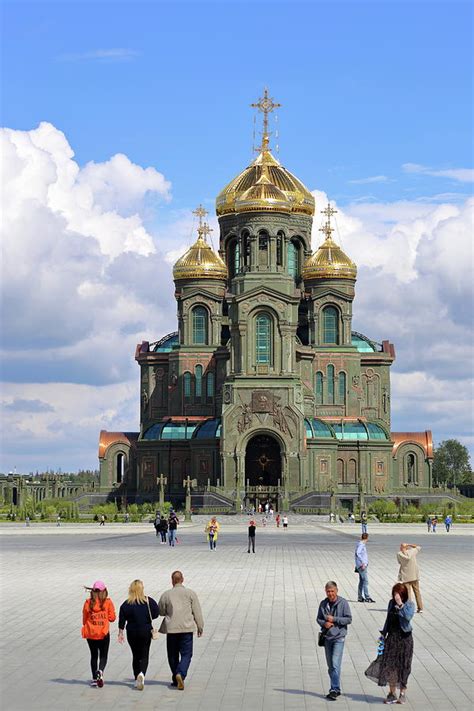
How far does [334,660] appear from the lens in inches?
698

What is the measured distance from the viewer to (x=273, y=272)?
109 meters

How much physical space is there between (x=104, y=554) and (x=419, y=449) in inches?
2758

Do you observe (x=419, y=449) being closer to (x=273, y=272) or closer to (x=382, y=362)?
(x=382, y=362)

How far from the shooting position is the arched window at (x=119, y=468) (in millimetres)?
114812

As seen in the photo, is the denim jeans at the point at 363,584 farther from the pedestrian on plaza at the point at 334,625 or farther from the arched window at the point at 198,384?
the arched window at the point at 198,384

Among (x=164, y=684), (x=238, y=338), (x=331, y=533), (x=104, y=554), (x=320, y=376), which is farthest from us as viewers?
(x=320, y=376)

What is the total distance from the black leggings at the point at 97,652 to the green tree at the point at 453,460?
160 metres

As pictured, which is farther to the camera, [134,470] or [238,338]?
[134,470]

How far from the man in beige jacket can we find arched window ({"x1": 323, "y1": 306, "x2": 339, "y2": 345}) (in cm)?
9613

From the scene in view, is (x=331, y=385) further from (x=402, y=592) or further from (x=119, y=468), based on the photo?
(x=402, y=592)

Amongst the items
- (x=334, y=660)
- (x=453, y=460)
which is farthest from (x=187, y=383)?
(x=334, y=660)

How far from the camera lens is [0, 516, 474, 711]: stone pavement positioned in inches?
690

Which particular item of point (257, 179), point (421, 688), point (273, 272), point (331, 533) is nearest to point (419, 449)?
point (273, 272)

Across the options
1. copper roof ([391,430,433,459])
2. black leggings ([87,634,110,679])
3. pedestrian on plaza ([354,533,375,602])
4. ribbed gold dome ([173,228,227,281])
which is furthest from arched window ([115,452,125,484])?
black leggings ([87,634,110,679])
